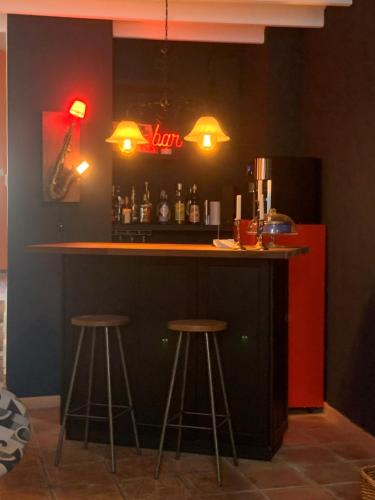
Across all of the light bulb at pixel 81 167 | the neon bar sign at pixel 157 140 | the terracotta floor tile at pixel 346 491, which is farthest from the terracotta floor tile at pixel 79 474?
the neon bar sign at pixel 157 140

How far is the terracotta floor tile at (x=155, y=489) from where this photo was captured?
11.5 ft

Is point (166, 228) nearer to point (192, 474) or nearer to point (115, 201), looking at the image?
point (115, 201)

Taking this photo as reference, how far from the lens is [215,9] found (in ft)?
17.5

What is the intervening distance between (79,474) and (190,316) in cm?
107

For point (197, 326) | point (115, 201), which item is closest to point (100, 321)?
point (197, 326)

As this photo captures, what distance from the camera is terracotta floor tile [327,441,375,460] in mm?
4172

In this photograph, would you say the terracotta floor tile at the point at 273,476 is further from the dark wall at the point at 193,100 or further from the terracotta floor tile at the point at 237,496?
the dark wall at the point at 193,100

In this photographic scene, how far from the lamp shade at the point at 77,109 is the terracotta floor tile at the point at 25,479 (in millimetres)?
2474

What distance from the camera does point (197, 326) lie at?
Result: 150 inches

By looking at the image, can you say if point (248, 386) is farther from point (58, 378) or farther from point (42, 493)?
point (58, 378)

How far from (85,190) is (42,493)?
2428 millimetres

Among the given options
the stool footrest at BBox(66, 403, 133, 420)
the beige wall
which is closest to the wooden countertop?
the stool footrest at BBox(66, 403, 133, 420)

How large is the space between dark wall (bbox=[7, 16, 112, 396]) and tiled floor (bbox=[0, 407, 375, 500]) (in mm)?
862

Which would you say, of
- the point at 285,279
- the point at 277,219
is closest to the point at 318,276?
the point at 285,279
